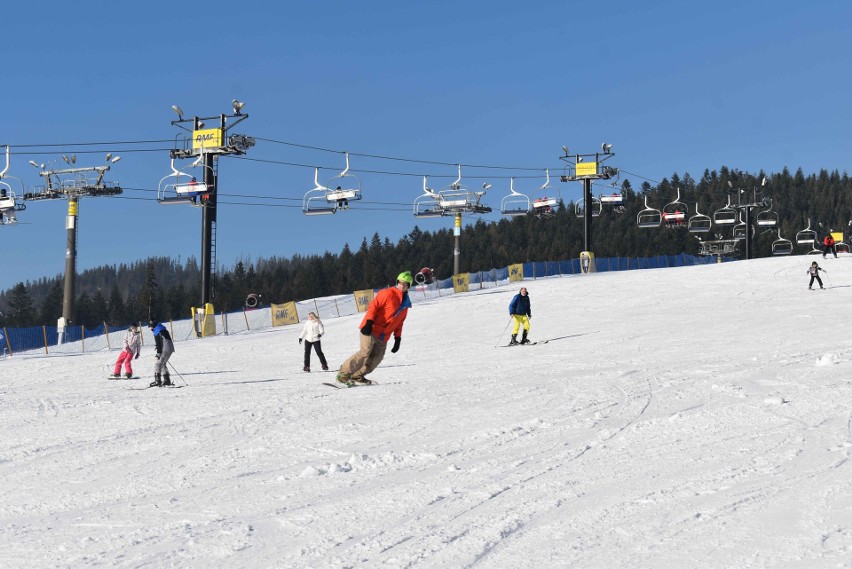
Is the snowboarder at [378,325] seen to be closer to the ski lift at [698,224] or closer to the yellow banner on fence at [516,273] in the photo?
the yellow banner on fence at [516,273]

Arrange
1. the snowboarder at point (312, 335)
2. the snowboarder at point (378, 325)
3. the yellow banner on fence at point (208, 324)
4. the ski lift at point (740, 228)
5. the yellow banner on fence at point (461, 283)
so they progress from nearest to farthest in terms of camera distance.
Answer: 1. the snowboarder at point (378, 325)
2. the snowboarder at point (312, 335)
3. the yellow banner on fence at point (208, 324)
4. the yellow banner on fence at point (461, 283)
5. the ski lift at point (740, 228)

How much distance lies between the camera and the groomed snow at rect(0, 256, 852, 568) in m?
4.57

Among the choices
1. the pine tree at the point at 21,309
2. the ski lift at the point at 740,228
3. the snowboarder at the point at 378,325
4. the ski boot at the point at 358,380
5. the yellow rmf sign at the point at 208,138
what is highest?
the yellow rmf sign at the point at 208,138

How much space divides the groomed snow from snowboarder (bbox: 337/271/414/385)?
17.2 inches

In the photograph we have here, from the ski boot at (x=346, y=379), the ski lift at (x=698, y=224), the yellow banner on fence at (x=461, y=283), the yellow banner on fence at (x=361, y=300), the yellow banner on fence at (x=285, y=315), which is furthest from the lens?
the ski lift at (x=698, y=224)

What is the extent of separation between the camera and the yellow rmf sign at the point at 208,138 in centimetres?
4091

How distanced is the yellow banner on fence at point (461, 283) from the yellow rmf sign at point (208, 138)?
18.6 meters

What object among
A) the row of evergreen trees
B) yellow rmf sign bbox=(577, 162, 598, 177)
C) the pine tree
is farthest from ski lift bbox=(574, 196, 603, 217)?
the pine tree

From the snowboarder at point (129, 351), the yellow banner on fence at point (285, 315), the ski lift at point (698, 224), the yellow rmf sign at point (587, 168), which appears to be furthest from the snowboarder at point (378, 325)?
the yellow rmf sign at point (587, 168)

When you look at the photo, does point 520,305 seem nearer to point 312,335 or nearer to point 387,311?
point 312,335

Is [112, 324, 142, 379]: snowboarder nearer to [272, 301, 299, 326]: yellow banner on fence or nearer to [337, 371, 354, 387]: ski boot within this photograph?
[337, 371, 354, 387]: ski boot

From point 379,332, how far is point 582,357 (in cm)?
630

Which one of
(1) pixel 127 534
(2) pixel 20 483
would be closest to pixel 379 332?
(2) pixel 20 483

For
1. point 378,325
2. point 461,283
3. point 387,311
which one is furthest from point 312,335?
point 461,283
